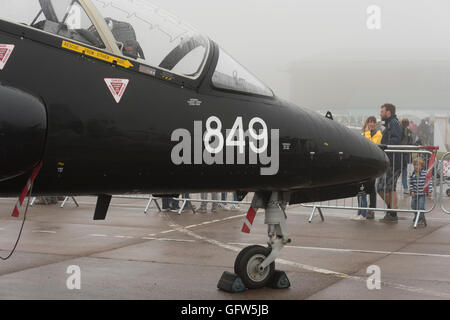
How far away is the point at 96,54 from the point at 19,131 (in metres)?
0.83

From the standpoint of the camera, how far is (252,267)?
5.53 m

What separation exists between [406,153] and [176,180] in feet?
24.8

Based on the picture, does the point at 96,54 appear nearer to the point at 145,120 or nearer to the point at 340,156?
the point at 145,120

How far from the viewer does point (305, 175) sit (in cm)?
512

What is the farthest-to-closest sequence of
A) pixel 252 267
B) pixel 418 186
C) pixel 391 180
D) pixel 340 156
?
pixel 391 180
pixel 418 186
pixel 252 267
pixel 340 156

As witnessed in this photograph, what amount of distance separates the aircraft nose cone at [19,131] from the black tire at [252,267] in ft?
7.39

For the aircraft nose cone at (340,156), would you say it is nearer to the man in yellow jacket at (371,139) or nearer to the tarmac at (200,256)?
the tarmac at (200,256)

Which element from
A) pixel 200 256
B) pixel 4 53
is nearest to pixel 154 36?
pixel 4 53

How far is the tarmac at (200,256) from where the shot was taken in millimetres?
5645

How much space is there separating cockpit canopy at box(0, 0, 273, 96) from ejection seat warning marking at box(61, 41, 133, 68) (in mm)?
59
